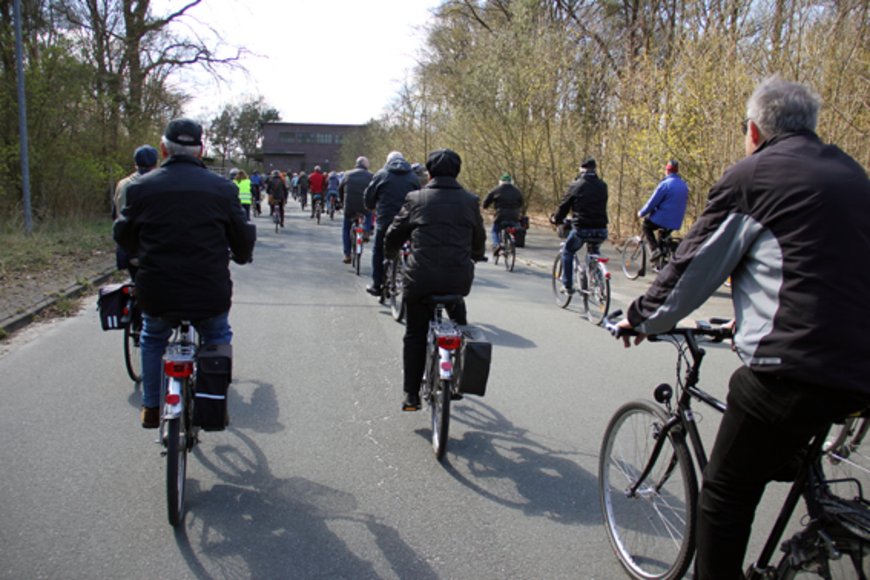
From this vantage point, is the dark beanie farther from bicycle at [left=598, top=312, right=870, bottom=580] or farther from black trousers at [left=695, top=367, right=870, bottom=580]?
black trousers at [left=695, top=367, right=870, bottom=580]

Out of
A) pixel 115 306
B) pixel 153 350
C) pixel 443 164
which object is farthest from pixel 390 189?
pixel 153 350

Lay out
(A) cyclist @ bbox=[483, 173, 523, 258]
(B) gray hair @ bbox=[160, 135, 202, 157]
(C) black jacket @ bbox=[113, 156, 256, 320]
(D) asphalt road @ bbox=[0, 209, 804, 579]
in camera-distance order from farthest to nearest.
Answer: (A) cyclist @ bbox=[483, 173, 523, 258], (B) gray hair @ bbox=[160, 135, 202, 157], (C) black jacket @ bbox=[113, 156, 256, 320], (D) asphalt road @ bbox=[0, 209, 804, 579]

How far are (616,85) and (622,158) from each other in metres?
2.24

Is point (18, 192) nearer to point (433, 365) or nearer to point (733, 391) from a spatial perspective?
point (433, 365)

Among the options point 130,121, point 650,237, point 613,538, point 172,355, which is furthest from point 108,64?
point 613,538

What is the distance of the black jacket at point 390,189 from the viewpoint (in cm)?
902

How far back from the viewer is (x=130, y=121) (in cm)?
2164

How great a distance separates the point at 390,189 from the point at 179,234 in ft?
18.5

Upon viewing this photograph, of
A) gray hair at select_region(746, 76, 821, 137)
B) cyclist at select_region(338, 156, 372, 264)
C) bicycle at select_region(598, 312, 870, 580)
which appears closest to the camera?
bicycle at select_region(598, 312, 870, 580)

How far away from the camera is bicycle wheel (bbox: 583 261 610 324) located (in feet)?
28.9

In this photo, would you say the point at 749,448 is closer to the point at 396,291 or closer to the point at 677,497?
the point at 677,497

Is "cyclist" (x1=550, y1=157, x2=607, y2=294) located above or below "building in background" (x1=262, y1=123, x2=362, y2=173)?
below

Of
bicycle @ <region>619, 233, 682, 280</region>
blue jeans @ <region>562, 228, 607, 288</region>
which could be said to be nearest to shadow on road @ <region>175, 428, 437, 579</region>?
blue jeans @ <region>562, 228, 607, 288</region>

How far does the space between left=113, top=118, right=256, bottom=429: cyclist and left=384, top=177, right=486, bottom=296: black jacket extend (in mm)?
1232
